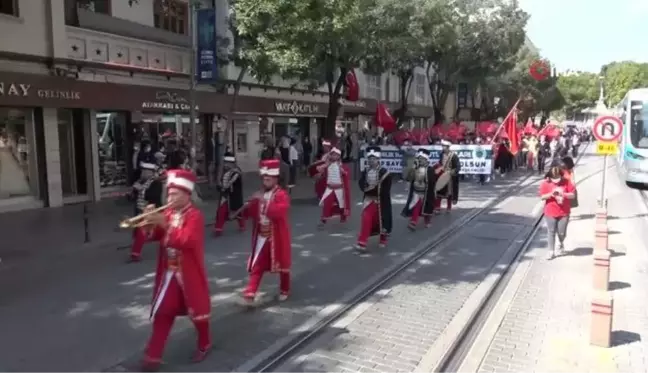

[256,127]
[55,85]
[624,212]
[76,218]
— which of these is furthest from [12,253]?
[256,127]

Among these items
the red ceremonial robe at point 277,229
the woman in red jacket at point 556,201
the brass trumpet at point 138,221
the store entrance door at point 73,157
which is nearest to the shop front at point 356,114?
the store entrance door at point 73,157

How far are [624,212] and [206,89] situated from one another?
45.2 ft

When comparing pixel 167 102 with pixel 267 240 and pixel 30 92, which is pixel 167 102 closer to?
pixel 30 92

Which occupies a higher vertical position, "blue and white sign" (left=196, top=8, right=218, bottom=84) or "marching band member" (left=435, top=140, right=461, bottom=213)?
"blue and white sign" (left=196, top=8, right=218, bottom=84)

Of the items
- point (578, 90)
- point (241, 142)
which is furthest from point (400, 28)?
point (578, 90)

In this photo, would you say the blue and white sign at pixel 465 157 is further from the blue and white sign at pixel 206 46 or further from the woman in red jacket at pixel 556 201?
the woman in red jacket at pixel 556 201

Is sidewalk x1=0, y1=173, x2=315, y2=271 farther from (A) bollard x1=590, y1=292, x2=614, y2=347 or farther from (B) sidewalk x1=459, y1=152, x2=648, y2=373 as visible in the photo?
(A) bollard x1=590, y1=292, x2=614, y2=347

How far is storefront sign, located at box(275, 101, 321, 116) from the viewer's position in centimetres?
2455

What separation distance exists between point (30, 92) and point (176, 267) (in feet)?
36.0

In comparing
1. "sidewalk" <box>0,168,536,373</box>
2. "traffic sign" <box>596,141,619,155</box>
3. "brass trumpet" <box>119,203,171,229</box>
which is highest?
"traffic sign" <box>596,141,619,155</box>

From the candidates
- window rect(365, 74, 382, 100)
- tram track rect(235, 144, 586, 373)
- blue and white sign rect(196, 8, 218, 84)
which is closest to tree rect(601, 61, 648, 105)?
window rect(365, 74, 382, 100)

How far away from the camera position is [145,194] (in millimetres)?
9289

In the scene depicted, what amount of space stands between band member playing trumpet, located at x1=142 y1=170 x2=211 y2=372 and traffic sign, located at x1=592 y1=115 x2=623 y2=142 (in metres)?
9.57

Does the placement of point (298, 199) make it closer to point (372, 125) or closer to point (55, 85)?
point (55, 85)
